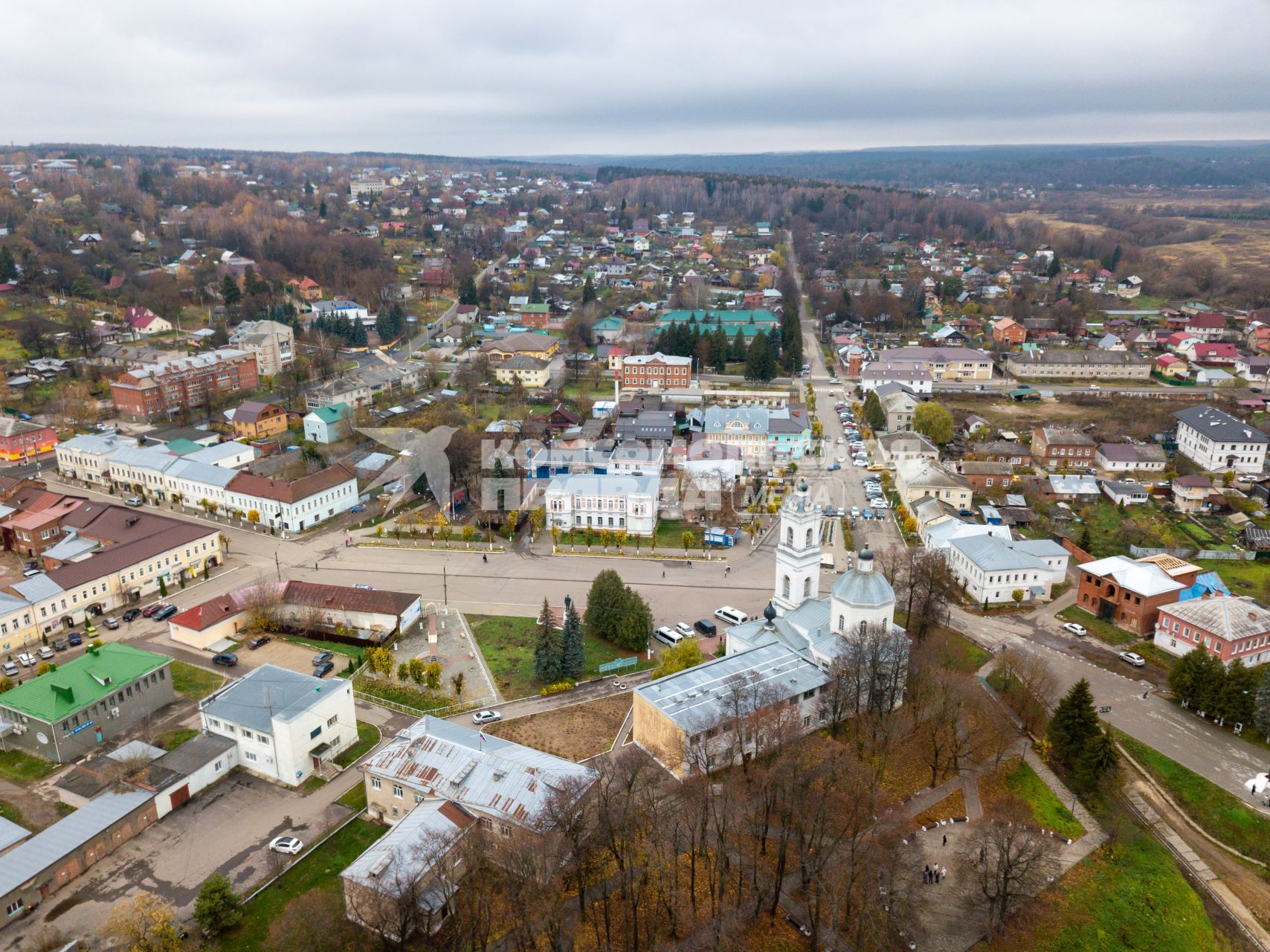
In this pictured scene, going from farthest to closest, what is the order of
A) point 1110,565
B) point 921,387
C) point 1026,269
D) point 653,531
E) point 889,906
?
1. point 1026,269
2. point 921,387
3. point 653,531
4. point 1110,565
5. point 889,906

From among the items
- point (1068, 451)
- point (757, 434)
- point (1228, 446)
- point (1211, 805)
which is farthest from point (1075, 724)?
point (1228, 446)

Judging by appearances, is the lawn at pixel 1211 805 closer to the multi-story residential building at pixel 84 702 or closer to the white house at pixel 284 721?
the white house at pixel 284 721

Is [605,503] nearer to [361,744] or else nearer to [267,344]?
[361,744]

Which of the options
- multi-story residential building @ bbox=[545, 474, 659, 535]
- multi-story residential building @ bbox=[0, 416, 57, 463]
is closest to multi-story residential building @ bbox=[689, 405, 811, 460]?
multi-story residential building @ bbox=[545, 474, 659, 535]

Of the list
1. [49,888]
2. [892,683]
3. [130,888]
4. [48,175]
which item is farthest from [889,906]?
[48,175]

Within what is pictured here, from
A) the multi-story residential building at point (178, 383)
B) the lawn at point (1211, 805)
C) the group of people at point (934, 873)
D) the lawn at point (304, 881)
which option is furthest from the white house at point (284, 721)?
the multi-story residential building at point (178, 383)

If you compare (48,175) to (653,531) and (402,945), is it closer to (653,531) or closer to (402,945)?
(653,531)
